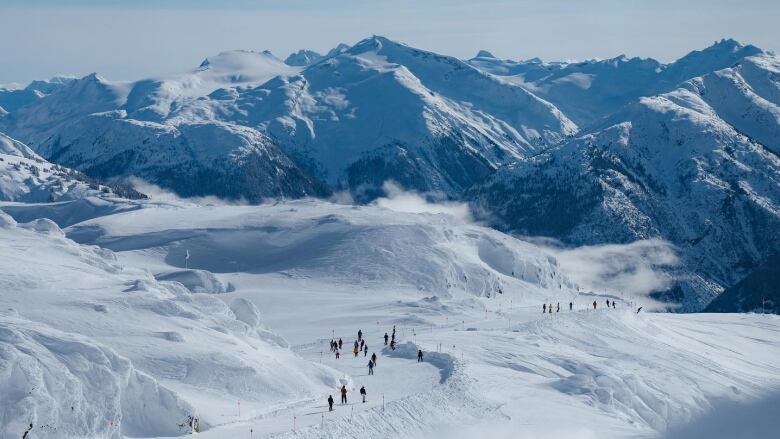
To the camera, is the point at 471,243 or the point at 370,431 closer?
the point at 370,431

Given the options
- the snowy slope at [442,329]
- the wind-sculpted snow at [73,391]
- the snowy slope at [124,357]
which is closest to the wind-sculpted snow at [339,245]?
the snowy slope at [442,329]

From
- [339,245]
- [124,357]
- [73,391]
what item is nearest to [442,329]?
[124,357]

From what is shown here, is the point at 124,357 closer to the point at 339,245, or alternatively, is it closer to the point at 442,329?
the point at 442,329

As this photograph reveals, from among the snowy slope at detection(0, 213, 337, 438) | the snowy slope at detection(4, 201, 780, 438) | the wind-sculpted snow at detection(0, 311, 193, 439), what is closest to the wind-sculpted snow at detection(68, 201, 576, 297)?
the snowy slope at detection(4, 201, 780, 438)

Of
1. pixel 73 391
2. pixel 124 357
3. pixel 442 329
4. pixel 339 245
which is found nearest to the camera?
pixel 73 391

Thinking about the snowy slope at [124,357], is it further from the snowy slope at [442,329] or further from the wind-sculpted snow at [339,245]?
the wind-sculpted snow at [339,245]

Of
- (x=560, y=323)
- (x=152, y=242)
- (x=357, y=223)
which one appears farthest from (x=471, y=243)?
(x=560, y=323)

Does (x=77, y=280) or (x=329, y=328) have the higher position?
(x=77, y=280)

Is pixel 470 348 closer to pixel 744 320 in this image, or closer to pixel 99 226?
pixel 744 320

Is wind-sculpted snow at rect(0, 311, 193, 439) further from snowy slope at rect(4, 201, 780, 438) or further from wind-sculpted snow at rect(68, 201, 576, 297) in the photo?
wind-sculpted snow at rect(68, 201, 576, 297)
